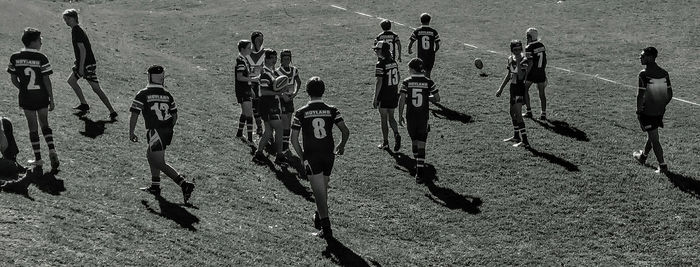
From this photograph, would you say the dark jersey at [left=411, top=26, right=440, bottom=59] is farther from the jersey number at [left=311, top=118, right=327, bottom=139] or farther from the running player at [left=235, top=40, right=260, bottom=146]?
the jersey number at [left=311, top=118, right=327, bottom=139]

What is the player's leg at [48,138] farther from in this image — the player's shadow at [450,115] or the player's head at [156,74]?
the player's shadow at [450,115]

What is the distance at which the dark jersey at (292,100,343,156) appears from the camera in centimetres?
1303

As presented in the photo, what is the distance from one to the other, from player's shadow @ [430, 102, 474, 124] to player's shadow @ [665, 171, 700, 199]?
593 centimetres

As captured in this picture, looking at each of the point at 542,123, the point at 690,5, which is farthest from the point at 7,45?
the point at 690,5

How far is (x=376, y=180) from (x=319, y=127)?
4.46 m

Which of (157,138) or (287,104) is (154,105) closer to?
(157,138)

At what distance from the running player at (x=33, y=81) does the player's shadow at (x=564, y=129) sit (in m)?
11.7

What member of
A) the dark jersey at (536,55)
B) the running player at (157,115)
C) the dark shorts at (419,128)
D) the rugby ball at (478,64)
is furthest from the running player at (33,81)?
the rugby ball at (478,64)

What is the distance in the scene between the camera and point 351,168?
18.1m

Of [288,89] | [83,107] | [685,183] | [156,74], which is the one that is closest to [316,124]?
[156,74]

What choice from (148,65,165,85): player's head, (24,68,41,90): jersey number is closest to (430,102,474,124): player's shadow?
(148,65,165,85): player's head

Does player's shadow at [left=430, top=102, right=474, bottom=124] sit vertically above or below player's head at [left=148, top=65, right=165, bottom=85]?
below

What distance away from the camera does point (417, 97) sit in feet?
54.3

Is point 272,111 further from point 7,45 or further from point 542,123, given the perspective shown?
point 7,45
